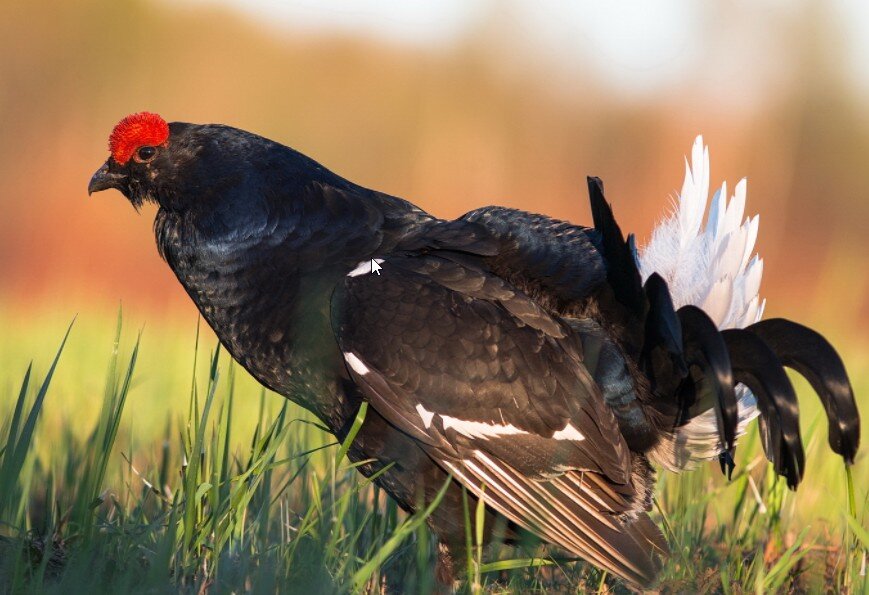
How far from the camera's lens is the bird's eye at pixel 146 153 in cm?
370

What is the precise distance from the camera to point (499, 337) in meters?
3.25

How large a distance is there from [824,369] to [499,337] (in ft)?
3.45

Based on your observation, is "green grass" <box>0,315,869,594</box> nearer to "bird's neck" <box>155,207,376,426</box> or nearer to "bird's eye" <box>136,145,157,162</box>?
"bird's neck" <box>155,207,376,426</box>

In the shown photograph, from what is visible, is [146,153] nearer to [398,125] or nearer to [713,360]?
[713,360]

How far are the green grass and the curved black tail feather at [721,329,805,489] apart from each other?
0.21 m

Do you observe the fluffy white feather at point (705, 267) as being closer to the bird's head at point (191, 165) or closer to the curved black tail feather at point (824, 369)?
the curved black tail feather at point (824, 369)

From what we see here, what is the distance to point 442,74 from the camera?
15414mm

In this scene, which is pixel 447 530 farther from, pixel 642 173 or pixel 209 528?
pixel 642 173

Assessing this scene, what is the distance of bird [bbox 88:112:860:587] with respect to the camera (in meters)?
3.21

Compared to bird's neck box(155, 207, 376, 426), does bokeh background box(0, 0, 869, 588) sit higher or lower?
higher

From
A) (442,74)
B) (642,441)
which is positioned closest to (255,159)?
(642,441)

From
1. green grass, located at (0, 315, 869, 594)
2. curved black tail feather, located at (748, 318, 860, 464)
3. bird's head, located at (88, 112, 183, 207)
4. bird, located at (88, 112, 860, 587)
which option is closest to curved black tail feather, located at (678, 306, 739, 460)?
bird, located at (88, 112, 860, 587)

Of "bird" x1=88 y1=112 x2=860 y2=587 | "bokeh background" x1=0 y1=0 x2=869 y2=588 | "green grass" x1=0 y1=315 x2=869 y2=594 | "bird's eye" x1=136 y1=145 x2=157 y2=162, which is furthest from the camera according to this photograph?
"bokeh background" x1=0 y1=0 x2=869 y2=588

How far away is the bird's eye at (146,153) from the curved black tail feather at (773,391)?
2.10m
